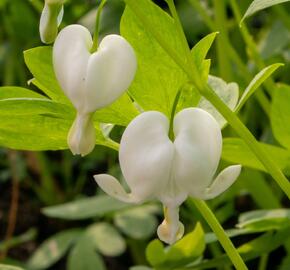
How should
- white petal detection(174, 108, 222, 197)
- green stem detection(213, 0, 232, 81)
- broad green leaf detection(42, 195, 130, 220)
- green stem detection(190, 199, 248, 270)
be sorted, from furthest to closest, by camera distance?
broad green leaf detection(42, 195, 130, 220) < green stem detection(213, 0, 232, 81) < green stem detection(190, 199, 248, 270) < white petal detection(174, 108, 222, 197)

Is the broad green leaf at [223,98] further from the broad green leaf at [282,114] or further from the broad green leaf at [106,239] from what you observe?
the broad green leaf at [106,239]

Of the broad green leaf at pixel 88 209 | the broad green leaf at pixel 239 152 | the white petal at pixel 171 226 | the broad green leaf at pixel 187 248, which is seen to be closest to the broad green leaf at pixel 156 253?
the broad green leaf at pixel 187 248

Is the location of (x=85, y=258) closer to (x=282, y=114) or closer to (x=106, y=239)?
(x=106, y=239)

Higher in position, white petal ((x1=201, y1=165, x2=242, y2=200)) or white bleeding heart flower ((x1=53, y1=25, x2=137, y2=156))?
white bleeding heart flower ((x1=53, y1=25, x2=137, y2=156))

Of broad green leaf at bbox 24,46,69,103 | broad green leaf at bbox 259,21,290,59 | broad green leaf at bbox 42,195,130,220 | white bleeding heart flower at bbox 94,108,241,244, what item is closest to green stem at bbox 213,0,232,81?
broad green leaf at bbox 259,21,290,59

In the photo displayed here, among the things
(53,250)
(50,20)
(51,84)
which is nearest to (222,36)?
(51,84)

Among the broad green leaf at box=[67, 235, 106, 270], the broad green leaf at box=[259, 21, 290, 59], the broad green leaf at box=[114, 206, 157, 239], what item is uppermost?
the broad green leaf at box=[259, 21, 290, 59]

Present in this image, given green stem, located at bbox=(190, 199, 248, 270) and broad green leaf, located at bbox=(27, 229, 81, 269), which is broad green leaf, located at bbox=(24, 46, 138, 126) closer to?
green stem, located at bbox=(190, 199, 248, 270)
